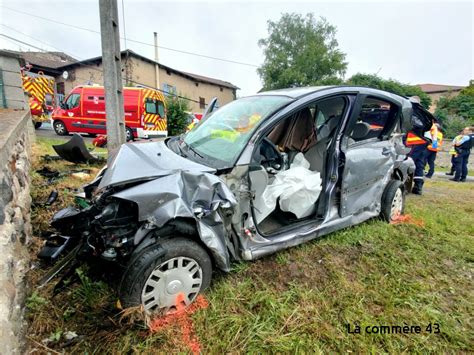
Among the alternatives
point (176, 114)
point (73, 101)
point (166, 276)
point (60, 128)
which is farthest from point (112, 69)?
point (176, 114)

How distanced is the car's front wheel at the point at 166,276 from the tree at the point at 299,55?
29.3 meters

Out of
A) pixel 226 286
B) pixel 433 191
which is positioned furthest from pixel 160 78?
pixel 226 286

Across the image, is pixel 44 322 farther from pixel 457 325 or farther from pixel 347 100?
pixel 347 100

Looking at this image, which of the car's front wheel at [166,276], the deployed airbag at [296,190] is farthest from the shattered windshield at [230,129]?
the car's front wheel at [166,276]

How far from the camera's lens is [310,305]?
1.94m

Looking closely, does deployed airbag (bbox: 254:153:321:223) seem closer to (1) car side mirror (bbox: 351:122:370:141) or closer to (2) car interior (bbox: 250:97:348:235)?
(2) car interior (bbox: 250:97:348:235)

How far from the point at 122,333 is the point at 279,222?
1.68m

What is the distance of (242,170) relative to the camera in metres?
2.01

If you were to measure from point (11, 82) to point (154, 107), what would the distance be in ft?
23.7

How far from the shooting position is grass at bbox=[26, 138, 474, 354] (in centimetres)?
162

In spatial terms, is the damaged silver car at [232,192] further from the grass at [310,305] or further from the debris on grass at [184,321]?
the grass at [310,305]

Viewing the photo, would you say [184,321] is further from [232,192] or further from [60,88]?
[60,88]

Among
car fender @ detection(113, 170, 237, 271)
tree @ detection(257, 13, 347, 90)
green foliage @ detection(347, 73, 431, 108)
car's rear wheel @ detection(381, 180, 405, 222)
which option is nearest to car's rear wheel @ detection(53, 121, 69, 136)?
car fender @ detection(113, 170, 237, 271)

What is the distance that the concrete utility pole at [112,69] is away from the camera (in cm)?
392
